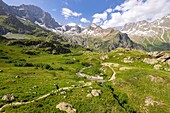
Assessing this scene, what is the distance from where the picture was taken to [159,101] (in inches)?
2549

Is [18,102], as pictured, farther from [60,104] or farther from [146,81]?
[146,81]

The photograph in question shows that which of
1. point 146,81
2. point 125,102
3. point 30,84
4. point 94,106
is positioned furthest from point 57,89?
point 146,81

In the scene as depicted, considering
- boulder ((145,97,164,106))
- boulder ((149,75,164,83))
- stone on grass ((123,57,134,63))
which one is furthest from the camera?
stone on grass ((123,57,134,63))

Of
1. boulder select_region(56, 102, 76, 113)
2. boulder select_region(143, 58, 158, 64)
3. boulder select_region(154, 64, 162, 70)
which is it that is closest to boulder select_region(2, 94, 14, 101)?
boulder select_region(56, 102, 76, 113)

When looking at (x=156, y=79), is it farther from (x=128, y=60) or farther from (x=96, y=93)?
(x=128, y=60)

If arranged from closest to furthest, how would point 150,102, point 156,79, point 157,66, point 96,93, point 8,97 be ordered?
1. point 8,97
2. point 96,93
3. point 150,102
4. point 156,79
5. point 157,66

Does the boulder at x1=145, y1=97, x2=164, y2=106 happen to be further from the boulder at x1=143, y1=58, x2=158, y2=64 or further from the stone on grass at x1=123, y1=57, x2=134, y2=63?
the stone on grass at x1=123, y1=57, x2=134, y2=63

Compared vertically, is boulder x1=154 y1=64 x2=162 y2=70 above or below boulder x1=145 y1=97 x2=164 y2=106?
above

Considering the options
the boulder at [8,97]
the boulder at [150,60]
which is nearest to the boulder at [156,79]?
the boulder at [150,60]

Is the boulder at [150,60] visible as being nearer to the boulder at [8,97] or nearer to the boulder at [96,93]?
the boulder at [96,93]

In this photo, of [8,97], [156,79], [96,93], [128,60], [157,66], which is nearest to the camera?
[8,97]

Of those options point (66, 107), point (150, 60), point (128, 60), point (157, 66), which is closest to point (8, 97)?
point (66, 107)

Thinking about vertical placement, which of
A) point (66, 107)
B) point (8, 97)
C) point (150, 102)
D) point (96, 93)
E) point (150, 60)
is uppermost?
point (150, 60)

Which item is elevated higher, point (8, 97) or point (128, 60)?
point (128, 60)
